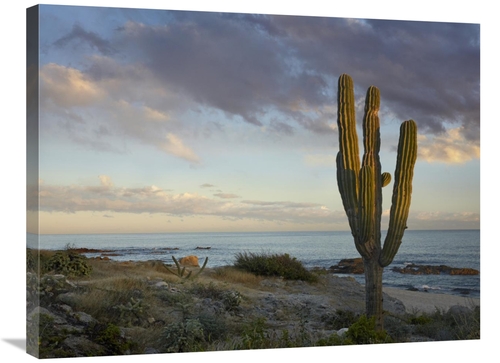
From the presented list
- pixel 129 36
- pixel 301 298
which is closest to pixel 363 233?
pixel 301 298

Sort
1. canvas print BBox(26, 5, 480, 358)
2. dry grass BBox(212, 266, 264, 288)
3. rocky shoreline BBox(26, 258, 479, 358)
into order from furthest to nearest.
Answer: dry grass BBox(212, 266, 264, 288), canvas print BBox(26, 5, 480, 358), rocky shoreline BBox(26, 258, 479, 358)

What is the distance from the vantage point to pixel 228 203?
41.3 ft

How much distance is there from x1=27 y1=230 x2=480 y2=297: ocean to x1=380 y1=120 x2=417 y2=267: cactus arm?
318mm

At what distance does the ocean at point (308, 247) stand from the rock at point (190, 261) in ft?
0.20

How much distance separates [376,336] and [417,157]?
2.73 meters

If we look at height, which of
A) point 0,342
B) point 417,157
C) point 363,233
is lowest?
point 0,342

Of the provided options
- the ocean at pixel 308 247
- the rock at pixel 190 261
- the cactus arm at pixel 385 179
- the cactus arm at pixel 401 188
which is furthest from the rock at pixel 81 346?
the cactus arm at pixel 385 179

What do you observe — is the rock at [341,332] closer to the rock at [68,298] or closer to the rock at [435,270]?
the rock at [435,270]

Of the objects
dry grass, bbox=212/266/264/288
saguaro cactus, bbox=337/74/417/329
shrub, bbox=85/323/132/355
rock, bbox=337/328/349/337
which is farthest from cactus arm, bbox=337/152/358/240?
shrub, bbox=85/323/132/355

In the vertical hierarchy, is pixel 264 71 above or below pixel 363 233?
above

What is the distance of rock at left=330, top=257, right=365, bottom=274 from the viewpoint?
1309 centimetres

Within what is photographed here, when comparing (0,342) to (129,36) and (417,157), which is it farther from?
(417,157)

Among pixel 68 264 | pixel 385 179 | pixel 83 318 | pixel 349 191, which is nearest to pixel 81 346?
pixel 83 318

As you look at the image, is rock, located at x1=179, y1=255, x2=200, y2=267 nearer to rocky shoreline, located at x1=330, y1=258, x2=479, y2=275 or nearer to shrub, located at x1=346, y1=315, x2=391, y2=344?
rocky shoreline, located at x1=330, y1=258, x2=479, y2=275
